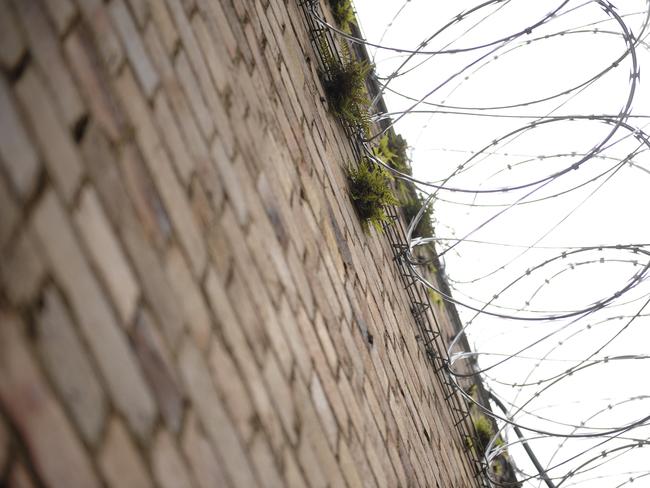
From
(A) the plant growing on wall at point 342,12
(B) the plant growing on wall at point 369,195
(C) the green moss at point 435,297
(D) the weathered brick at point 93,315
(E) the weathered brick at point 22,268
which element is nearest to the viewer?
(E) the weathered brick at point 22,268

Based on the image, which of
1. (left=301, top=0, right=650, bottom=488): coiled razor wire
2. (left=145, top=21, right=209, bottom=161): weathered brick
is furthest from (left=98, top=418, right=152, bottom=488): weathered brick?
(left=301, top=0, right=650, bottom=488): coiled razor wire

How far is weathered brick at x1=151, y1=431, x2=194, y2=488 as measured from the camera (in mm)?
1498

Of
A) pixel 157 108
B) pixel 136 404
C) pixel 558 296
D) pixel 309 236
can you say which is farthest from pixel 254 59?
pixel 558 296

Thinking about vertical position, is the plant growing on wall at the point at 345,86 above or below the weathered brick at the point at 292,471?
above

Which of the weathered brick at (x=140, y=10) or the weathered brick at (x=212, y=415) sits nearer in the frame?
the weathered brick at (x=212, y=415)

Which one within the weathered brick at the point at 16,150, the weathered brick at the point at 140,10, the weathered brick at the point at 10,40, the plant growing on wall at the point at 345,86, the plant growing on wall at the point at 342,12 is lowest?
the weathered brick at the point at 16,150

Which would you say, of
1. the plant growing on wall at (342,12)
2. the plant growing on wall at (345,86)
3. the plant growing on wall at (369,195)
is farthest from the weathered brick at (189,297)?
the plant growing on wall at (342,12)

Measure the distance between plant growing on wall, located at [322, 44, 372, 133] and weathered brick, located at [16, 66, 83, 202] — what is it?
124 inches

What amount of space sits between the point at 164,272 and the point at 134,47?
606 mm

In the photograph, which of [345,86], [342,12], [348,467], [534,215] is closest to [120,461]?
[348,467]

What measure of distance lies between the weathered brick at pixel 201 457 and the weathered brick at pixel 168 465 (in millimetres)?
34

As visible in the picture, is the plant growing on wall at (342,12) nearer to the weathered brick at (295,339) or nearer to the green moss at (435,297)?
the green moss at (435,297)

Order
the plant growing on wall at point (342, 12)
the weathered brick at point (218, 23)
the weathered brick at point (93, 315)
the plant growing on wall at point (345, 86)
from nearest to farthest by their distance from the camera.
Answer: the weathered brick at point (93, 315)
the weathered brick at point (218, 23)
the plant growing on wall at point (345, 86)
the plant growing on wall at point (342, 12)

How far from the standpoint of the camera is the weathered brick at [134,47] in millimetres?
1921
